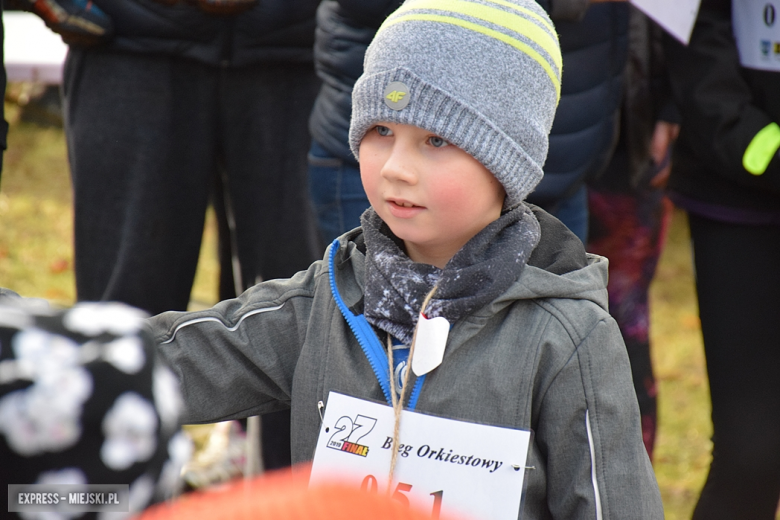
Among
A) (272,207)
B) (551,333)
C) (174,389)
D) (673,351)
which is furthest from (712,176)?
(673,351)

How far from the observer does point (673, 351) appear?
13.2 ft

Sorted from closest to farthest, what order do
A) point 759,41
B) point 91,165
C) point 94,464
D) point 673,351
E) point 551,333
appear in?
1. point 94,464
2. point 551,333
3. point 759,41
4. point 91,165
5. point 673,351

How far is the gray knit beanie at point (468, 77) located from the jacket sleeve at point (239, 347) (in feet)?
1.10

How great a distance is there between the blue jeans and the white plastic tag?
2.18 feet

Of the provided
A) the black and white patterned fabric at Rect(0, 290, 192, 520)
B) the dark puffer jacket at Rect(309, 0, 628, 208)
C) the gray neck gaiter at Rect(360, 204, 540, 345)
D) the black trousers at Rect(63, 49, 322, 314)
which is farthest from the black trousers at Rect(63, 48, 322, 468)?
the black and white patterned fabric at Rect(0, 290, 192, 520)

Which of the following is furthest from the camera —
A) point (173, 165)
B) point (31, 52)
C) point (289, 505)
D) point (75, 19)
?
point (31, 52)

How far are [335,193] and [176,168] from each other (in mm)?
644

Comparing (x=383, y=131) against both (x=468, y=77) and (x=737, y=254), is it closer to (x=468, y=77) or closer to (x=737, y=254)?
(x=468, y=77)

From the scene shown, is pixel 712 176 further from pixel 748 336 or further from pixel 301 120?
pixel 301 120

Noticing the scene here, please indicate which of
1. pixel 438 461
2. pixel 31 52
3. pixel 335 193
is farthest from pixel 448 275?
pixel 31 52

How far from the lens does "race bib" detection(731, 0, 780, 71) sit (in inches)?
77.2

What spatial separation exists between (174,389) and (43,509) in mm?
88

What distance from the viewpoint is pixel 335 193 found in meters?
1.95

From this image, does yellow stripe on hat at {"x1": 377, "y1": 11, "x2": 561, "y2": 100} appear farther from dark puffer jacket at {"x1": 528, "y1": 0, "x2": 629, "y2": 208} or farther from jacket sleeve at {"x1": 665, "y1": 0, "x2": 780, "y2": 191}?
jacket sleeve at {"x1": 665, "y1": 0, "x2": 780, "y2": 191}
